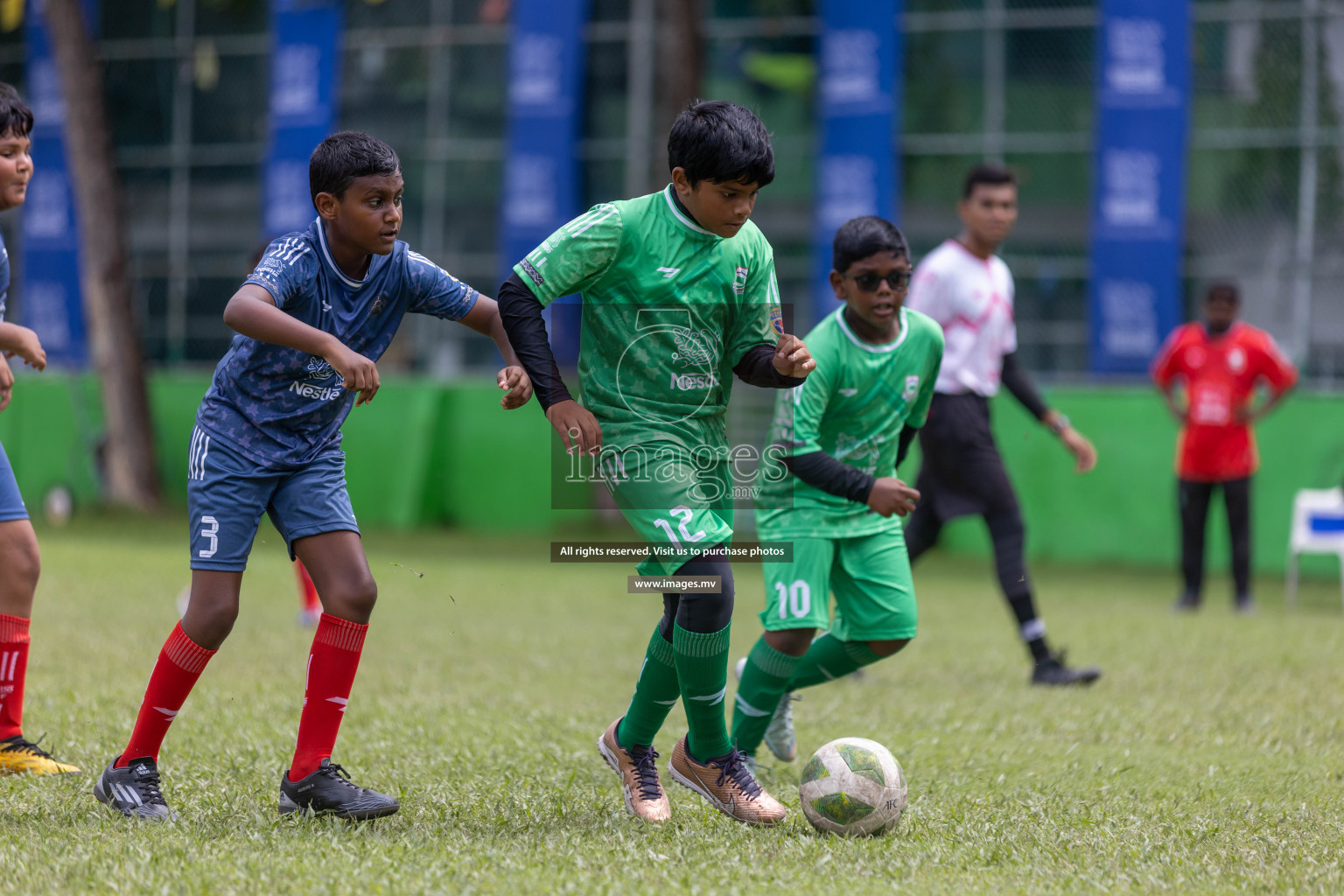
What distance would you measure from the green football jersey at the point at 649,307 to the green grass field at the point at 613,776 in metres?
1.11

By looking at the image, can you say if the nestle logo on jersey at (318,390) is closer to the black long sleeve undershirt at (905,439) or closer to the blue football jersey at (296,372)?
the blue football jersey at (296,372)

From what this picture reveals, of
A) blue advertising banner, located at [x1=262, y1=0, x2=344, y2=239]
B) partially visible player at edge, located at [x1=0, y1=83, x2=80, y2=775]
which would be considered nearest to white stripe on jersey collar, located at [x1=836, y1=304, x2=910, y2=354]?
partially visible player at edge, located at [x1=0, y1=83, x2=80, y2=775]

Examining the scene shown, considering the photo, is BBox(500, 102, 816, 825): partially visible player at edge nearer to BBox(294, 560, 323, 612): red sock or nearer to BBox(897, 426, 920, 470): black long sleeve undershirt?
BBox(897, 426, 920, 470): black long sleeve undershirt

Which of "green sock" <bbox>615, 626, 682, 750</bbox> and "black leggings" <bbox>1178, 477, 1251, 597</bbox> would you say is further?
"black leggings" <bbox>1178, 477, 1251, 597</bbox>

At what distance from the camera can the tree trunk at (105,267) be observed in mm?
18047

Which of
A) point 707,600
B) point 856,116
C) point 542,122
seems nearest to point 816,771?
point 707,600

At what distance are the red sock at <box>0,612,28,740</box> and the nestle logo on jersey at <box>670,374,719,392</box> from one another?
7.49ft

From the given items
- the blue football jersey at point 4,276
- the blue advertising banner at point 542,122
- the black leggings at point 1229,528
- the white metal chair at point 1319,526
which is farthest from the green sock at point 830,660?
the blue advertising banner at point 542,122

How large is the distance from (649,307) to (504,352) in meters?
0.44

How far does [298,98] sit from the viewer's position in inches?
762

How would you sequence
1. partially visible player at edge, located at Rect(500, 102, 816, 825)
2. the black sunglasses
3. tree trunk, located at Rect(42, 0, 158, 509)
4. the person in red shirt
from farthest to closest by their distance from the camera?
tree trunk, located at Rect(42, 0, 158, 509) < the person in red shirt < the black sunglasses < partially visible player at edge, located at Rect(500, 102, 816, 825)

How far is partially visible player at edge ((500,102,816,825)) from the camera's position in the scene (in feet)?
13.4

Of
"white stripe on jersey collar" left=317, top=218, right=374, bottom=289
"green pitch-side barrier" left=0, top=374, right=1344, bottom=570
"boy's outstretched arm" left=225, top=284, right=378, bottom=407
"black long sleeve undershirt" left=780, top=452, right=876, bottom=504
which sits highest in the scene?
"white stripe on jersey collar" left=317, top=218, right=374, bottom=289

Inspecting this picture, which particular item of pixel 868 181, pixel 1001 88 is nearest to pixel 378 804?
pixel 868 181
